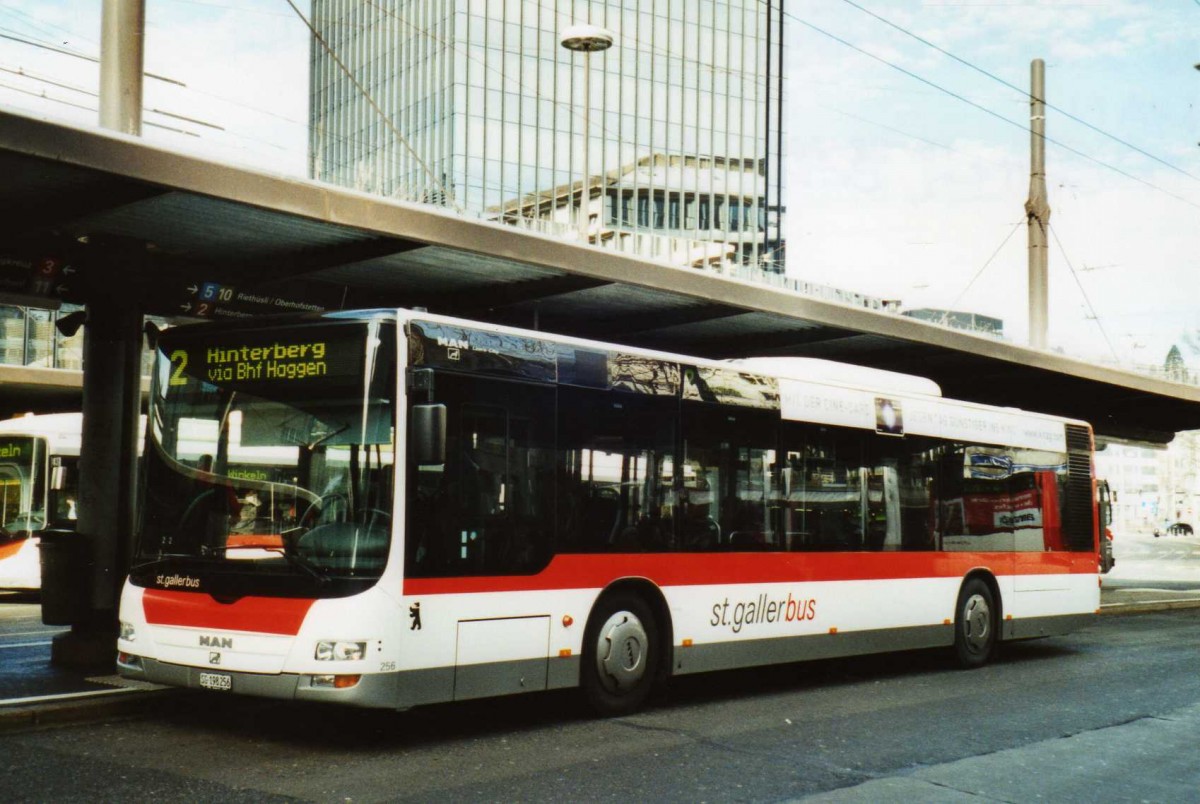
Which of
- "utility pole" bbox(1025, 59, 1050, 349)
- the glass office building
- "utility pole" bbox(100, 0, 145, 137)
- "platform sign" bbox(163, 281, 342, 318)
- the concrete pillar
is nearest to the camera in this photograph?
"utility pole" bbox(100, 0, 145, 137)

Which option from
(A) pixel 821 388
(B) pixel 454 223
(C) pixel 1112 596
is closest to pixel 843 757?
(A) pixel 821 388

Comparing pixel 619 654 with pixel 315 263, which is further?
pixel 315 263

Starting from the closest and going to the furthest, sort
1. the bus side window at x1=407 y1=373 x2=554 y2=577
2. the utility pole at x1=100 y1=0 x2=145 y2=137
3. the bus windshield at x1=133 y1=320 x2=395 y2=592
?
the bus windshield at x1=133 y1=320 x2=395 y2=592 → the bus side window at x1=407 y1=373 x2=554 y2=577 → the utility pole at x1=100 y1=0 x2=145 y2=137

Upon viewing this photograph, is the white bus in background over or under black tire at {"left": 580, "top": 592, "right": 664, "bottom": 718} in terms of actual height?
over

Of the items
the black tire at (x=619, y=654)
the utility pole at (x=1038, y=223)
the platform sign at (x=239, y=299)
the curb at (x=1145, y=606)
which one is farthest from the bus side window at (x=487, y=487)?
the utility pole at (x=1038, y=223)

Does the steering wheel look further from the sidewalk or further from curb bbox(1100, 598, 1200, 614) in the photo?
curb bbox(1100, 598, 1200, 614)

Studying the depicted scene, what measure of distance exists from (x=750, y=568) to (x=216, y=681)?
4.79 metres

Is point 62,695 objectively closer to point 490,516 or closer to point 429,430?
point 490,516

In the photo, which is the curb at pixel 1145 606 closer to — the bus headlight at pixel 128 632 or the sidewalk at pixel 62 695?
the sidewalk at pixel 62 695

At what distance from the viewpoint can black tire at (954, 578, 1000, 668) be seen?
13.9 m

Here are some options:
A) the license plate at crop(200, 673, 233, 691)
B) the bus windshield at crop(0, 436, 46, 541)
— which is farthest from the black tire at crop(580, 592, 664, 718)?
the bus windshield at crop(0, 436, 46, 541)

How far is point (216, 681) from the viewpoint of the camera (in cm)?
818

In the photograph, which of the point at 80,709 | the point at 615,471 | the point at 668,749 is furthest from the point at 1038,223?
the point at 80,709

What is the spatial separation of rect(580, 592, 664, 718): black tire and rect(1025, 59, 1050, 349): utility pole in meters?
17.2
